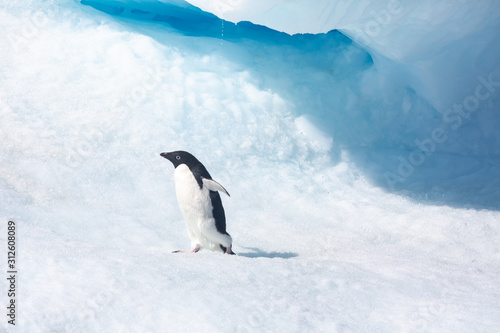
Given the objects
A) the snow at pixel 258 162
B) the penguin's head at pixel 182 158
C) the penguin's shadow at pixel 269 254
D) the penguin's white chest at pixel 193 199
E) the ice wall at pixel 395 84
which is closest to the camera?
the snow at pixel 258 162

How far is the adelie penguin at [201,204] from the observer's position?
2758 mm

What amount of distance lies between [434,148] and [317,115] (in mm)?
1166

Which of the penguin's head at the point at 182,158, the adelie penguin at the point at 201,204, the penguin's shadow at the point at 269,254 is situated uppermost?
the penguin's head at the point at 182,158

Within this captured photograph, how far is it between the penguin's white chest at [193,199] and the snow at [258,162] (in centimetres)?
29

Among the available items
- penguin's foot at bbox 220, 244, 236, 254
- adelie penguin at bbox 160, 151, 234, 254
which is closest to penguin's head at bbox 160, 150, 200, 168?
adelie penguin at bbox 160, 151, 234, 254

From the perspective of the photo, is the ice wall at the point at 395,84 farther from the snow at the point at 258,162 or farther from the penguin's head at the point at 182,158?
the penguin's head at the point at 182,158

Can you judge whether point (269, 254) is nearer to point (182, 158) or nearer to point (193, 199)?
point (193, 199)

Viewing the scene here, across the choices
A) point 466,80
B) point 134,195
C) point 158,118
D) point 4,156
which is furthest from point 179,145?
point 466,80

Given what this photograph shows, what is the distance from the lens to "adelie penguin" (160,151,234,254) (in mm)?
2758

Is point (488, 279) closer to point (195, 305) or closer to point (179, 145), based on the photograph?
point (195, 305)

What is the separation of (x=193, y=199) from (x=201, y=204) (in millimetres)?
49

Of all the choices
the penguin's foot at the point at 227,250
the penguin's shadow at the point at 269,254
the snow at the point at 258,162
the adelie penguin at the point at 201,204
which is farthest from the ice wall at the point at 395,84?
the penguin's foot at the point at 227,250

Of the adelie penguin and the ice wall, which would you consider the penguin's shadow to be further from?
the ice wall

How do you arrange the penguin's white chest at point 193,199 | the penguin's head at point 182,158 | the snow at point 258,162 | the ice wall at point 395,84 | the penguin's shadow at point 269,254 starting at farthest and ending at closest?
the ice wall at point 395,84 < the penguin's shadow at point 269,254 < the penguin's head at point 182,158 < the penguin's white chest at point 193,199 < the snow at point 258,162
